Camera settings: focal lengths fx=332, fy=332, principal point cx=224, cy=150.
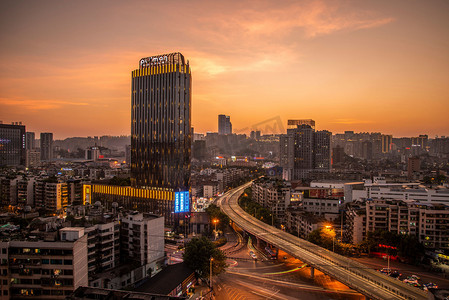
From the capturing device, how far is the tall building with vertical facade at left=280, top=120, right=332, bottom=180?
68375mm

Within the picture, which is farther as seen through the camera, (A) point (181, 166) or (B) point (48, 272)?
(A) point (181, 166)

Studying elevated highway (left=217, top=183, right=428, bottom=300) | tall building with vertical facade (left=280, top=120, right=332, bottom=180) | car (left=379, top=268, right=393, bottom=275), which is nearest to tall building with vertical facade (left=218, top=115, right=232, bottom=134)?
tall building with vertical facade (left=280, top=120, right=332, bottom=180)

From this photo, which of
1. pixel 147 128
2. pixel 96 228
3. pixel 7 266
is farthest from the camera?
pixel 147 128

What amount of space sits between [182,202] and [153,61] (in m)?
14.2

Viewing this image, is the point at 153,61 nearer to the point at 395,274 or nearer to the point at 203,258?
the point at 203,258

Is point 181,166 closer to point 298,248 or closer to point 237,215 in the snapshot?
point 237,215

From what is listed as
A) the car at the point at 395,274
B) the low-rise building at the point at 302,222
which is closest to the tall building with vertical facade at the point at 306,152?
the low-rise building at the point at 302,222

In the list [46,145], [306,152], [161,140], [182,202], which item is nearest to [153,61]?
[161,140]

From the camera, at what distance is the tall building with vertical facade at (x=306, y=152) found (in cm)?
6838

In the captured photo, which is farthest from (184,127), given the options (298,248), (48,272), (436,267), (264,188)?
(436,267)

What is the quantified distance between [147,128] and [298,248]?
1966 centimetres

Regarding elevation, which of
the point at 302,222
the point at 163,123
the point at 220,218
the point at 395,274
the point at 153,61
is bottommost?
the point at 395,274

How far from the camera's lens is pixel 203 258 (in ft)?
57.3

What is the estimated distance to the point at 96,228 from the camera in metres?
16.4
